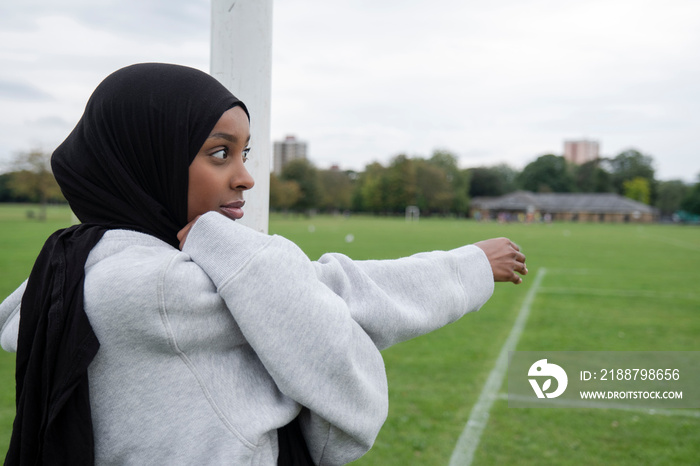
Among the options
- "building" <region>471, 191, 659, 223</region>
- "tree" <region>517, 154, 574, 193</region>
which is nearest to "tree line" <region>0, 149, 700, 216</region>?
"tree" <region>517, 154, 574, 193</region>

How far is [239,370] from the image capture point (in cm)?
99

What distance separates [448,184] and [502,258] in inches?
3886

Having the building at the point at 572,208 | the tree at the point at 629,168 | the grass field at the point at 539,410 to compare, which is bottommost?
the grass field at the point at 539,410

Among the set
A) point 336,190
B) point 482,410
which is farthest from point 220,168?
point 336,190

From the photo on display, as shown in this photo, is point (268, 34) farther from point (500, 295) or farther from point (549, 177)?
point (549, 177)

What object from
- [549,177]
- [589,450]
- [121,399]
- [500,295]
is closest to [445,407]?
[589,450]

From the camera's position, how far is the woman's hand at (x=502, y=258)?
1.29 metres

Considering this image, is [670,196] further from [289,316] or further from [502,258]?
[289,316]

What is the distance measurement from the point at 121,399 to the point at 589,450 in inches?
158

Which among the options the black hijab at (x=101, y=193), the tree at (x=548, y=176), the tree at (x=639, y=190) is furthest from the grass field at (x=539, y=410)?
the tree at (x=548, y=176)

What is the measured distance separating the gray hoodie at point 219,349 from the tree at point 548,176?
113283mm

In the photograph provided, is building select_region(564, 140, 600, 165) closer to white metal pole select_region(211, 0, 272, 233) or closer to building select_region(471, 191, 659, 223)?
building select_region(471, 191, 659, 223)

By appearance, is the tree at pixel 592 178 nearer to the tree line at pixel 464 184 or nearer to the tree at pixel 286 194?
the tree line at pixel 464 184

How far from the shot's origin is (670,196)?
9712 centimetres
